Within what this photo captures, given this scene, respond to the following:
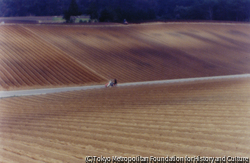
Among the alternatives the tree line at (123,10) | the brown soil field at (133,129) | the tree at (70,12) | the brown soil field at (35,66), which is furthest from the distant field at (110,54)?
the tree at (70,12)

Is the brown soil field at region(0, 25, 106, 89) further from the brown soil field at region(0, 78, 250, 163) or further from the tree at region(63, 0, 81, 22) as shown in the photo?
the tree at region(63, 0, 81, 22)

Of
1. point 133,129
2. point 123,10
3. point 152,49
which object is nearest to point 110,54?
point 152,49

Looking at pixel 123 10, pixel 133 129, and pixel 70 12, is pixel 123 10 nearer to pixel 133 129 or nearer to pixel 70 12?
pixel 70 12

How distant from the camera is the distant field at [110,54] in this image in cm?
2259

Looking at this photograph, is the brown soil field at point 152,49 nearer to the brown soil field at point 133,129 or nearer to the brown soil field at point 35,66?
the brown soil field at point 35,66

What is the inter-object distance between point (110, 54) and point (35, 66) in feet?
29.7

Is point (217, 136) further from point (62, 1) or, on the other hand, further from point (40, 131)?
point (62, 1)

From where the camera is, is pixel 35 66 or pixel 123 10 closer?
pixel 35 66

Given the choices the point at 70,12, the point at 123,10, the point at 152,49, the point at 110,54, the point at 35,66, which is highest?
the point at 123,10

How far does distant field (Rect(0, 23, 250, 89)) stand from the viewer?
2259 centimetres

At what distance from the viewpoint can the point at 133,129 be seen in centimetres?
697

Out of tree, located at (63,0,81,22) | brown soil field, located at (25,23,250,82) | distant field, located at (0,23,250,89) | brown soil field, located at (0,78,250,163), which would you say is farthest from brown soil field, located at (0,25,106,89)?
tree, located at (63,0,81,22)

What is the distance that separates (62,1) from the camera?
270 ft

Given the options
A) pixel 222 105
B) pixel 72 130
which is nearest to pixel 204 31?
pixel 222 105
